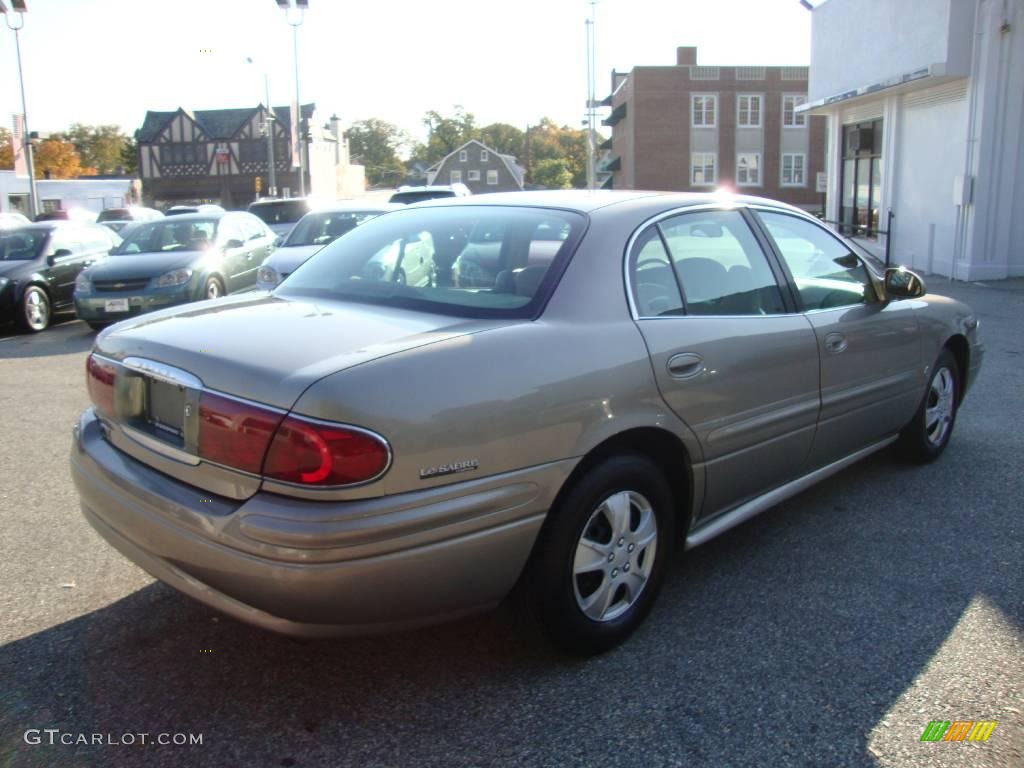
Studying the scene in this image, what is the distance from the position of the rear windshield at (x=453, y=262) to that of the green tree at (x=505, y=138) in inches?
4859

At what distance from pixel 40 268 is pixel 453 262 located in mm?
10775

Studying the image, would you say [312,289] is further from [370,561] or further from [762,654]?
[762,654]

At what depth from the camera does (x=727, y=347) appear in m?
3.49

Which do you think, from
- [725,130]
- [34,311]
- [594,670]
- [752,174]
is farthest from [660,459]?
[725,130]

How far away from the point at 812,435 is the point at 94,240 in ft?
42.2

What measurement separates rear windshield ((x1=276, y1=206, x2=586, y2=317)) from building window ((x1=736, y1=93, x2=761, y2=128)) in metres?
58.1

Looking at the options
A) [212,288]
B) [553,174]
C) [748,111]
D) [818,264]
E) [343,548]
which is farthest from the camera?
[553,174]

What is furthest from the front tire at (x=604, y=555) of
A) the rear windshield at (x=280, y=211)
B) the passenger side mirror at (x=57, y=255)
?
the rear windshield at (x=280, y=211)

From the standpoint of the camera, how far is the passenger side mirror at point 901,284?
4.54 m

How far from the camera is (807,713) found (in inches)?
110

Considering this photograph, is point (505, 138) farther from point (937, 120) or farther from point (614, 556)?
point (614, 556)

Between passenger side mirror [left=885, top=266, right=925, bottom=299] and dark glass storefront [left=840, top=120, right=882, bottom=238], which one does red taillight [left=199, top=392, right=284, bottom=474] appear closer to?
passenger side mirror [left=885, top=266, right=925, bottom=299]

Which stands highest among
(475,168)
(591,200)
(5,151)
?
(5,151)

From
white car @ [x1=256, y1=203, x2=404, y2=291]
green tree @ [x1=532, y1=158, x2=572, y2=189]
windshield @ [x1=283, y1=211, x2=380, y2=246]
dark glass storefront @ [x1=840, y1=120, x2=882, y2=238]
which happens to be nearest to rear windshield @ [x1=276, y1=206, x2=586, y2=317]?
white car @ [x1=256, y1=203, x2=404, y2=291]
